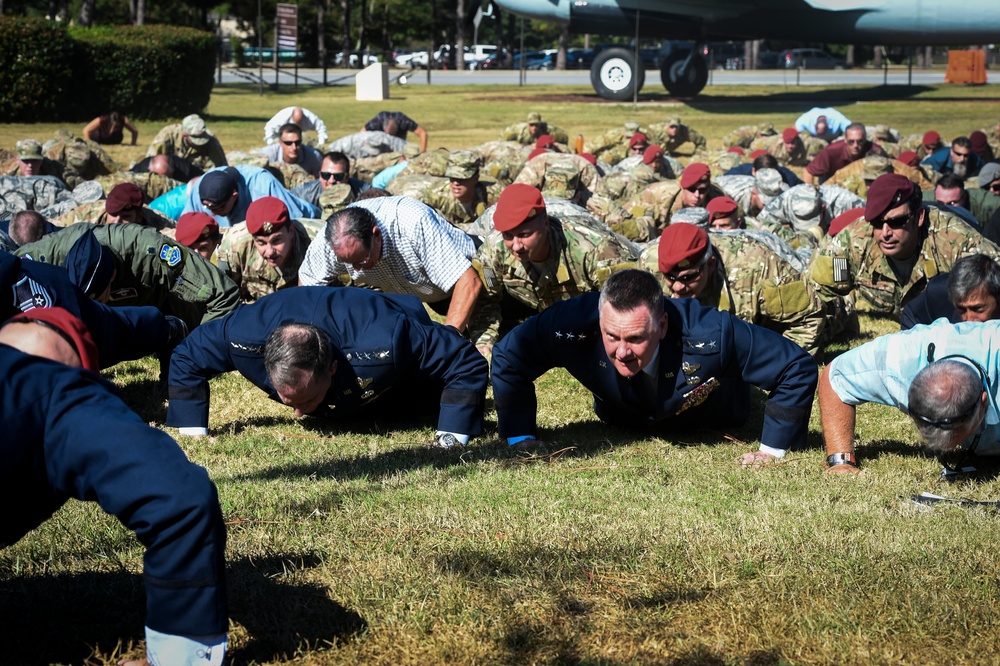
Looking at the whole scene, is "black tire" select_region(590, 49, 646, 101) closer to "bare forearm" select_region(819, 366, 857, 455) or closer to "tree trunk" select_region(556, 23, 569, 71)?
"tree trunk" select_region(556, 23, 569, 71)

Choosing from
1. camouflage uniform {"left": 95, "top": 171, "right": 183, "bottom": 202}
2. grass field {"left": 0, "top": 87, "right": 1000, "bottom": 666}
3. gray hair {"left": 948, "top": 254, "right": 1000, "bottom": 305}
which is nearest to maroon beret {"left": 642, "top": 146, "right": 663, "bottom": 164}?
camouflage uniform {"left": 95, "top": 171, "right": 183, "bottom": 202}

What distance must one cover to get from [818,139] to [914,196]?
13302mm

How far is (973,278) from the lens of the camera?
18.6 ft

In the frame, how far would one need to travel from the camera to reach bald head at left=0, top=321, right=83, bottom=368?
2.88 meters

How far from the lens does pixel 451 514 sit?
458 centimetres

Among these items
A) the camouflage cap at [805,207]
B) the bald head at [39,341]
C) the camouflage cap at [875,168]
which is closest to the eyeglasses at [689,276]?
the bald head at [39,341]

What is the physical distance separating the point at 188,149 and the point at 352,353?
11.3 meters

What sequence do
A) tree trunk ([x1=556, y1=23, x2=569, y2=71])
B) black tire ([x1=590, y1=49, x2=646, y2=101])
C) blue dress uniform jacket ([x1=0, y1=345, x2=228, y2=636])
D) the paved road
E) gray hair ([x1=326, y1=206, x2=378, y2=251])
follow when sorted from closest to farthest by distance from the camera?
blue dress uniform jacket ([x1=0, y1=345, x2=228, y2=636]) < gray hair ([x1=326, y1=206, x2=378, y2=251]) < black tire ([x1=590, y1=49, x2=646, y2=101]) < the paved road < tree trunk ([x1=556, y1=23, x2=569, y2=71])

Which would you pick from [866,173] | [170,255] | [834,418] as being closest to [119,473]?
[834,418]

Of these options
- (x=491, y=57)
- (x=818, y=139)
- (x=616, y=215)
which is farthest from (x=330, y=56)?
(x=616, y=215)

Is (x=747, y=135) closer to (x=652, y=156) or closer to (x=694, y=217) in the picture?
(x=652, y=156)

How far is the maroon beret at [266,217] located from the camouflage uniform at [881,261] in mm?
3883

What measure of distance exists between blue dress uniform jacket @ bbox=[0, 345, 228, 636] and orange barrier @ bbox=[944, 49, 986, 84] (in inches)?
1667

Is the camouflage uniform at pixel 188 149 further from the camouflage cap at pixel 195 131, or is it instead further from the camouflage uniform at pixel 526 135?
the camouflage uniform at pixel 526 135
